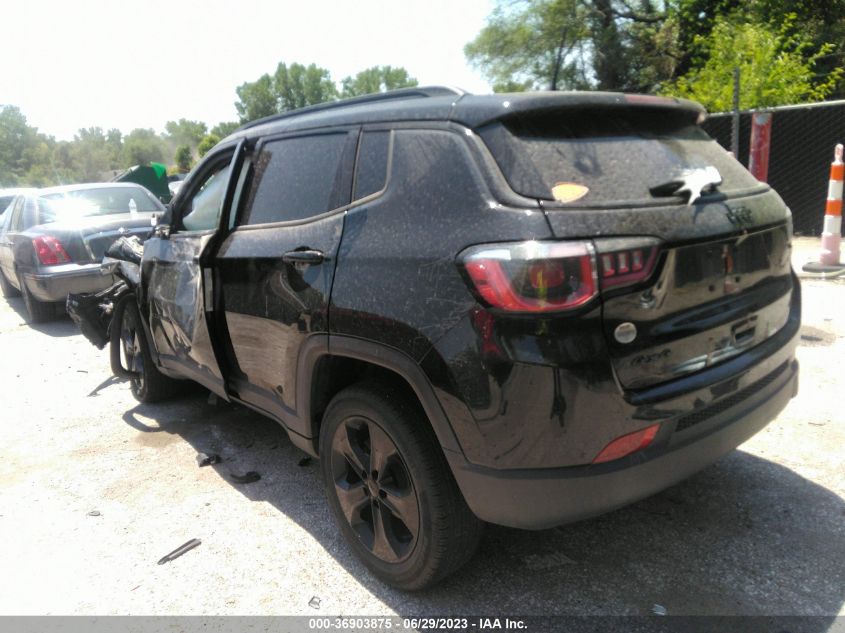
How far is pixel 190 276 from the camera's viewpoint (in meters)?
3.75

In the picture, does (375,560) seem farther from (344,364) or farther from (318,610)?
(344,364)

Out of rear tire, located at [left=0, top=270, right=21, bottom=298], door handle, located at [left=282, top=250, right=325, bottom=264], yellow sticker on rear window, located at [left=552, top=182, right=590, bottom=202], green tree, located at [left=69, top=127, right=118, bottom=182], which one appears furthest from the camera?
green tree, located at [left=69, top=127, right=118, bottom=182]

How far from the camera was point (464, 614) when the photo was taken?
8.23ft

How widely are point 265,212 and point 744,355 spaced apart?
2258mm

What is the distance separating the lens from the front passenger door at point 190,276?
3584 mm

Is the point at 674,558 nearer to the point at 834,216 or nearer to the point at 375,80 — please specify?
the point at 834,216

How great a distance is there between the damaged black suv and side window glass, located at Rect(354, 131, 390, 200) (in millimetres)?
13

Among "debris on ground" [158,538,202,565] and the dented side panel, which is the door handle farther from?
"debris on ground" [158,538,202,565]

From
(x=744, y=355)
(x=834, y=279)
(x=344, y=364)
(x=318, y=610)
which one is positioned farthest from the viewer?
(x=834, y=279)

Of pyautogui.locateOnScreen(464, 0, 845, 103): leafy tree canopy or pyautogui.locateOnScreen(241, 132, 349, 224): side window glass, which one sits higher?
pyautogui.locateOnScreen(464, 0, 845, 103): leafy tree canopy

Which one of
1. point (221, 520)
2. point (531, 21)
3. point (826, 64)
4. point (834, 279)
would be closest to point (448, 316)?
point (221, 520)

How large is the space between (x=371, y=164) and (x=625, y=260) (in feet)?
3.77

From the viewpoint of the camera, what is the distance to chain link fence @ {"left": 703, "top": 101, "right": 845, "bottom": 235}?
9.07m

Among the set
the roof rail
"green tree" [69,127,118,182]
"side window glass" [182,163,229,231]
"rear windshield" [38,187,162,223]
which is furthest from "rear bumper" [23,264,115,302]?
"green tree" [69,127,118,182]
